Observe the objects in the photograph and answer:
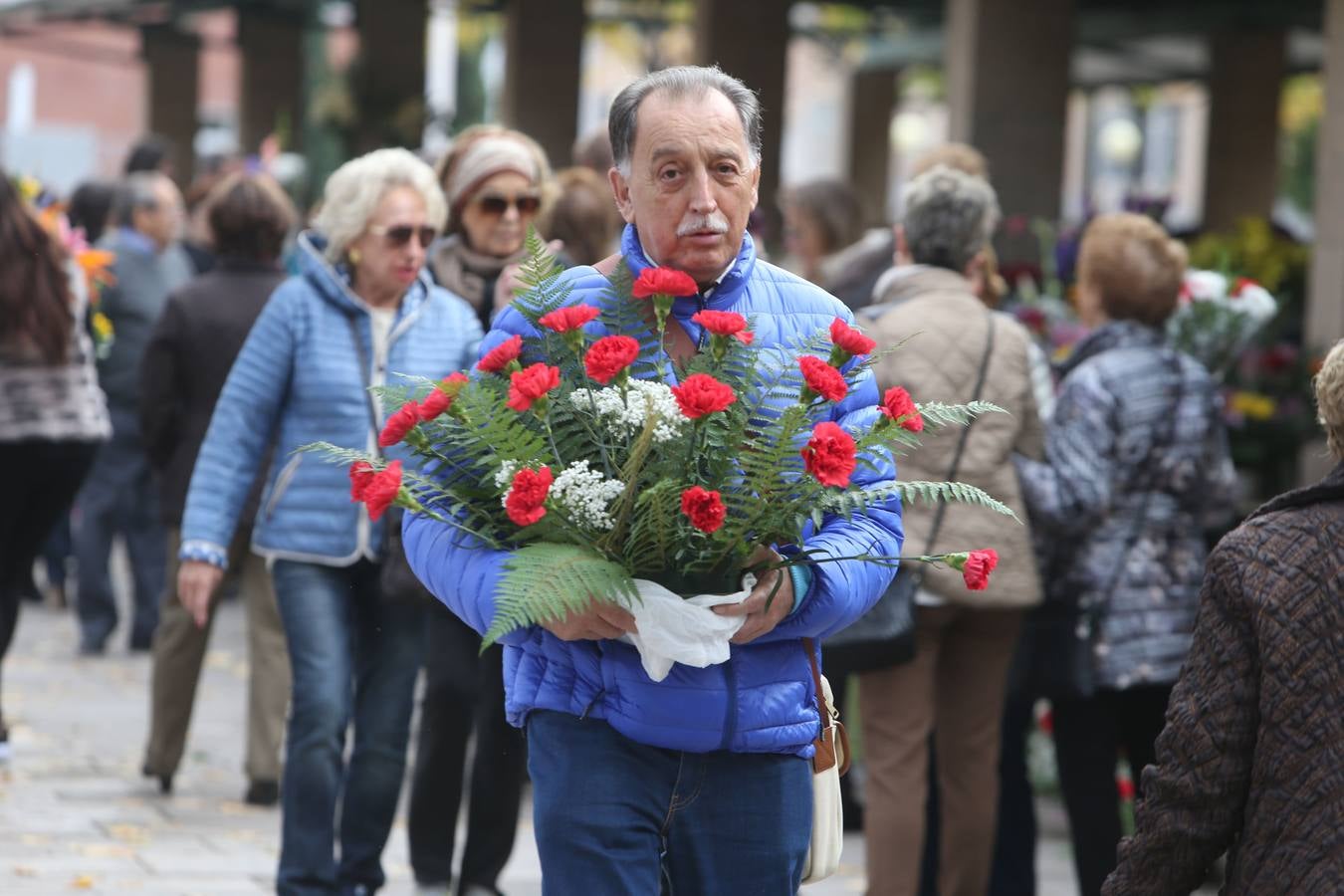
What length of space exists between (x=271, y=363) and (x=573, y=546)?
8.73ft

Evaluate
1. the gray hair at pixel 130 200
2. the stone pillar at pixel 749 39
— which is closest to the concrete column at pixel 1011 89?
the stone pillar at pixel 749 39

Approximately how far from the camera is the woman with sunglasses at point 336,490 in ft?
18.0

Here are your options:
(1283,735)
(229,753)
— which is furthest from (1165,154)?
(1283,735)

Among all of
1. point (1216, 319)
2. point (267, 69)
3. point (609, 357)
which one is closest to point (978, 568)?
point (609, 357)

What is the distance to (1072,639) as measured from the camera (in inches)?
237

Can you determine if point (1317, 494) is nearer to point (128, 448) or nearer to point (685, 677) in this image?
point (685, 677)

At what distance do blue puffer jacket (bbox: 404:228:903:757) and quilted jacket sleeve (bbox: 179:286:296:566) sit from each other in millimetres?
2060

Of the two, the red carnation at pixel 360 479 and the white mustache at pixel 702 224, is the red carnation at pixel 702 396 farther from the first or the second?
the red carnation at pixel 360 479

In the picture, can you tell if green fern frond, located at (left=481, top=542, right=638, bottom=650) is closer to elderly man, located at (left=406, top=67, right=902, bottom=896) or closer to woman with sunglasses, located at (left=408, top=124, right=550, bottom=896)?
elderly man, located at (left=406, top=67, right=902, bottom=896)

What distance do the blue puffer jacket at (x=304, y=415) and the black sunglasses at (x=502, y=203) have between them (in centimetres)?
57

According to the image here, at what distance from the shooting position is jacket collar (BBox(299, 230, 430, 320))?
565 cm

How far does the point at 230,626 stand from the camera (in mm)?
11867

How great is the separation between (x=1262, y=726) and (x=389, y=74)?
1742cm

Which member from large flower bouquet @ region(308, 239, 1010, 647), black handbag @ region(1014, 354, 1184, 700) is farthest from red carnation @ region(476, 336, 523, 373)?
black handbag @ region(1014, 354, 1184, 700)
